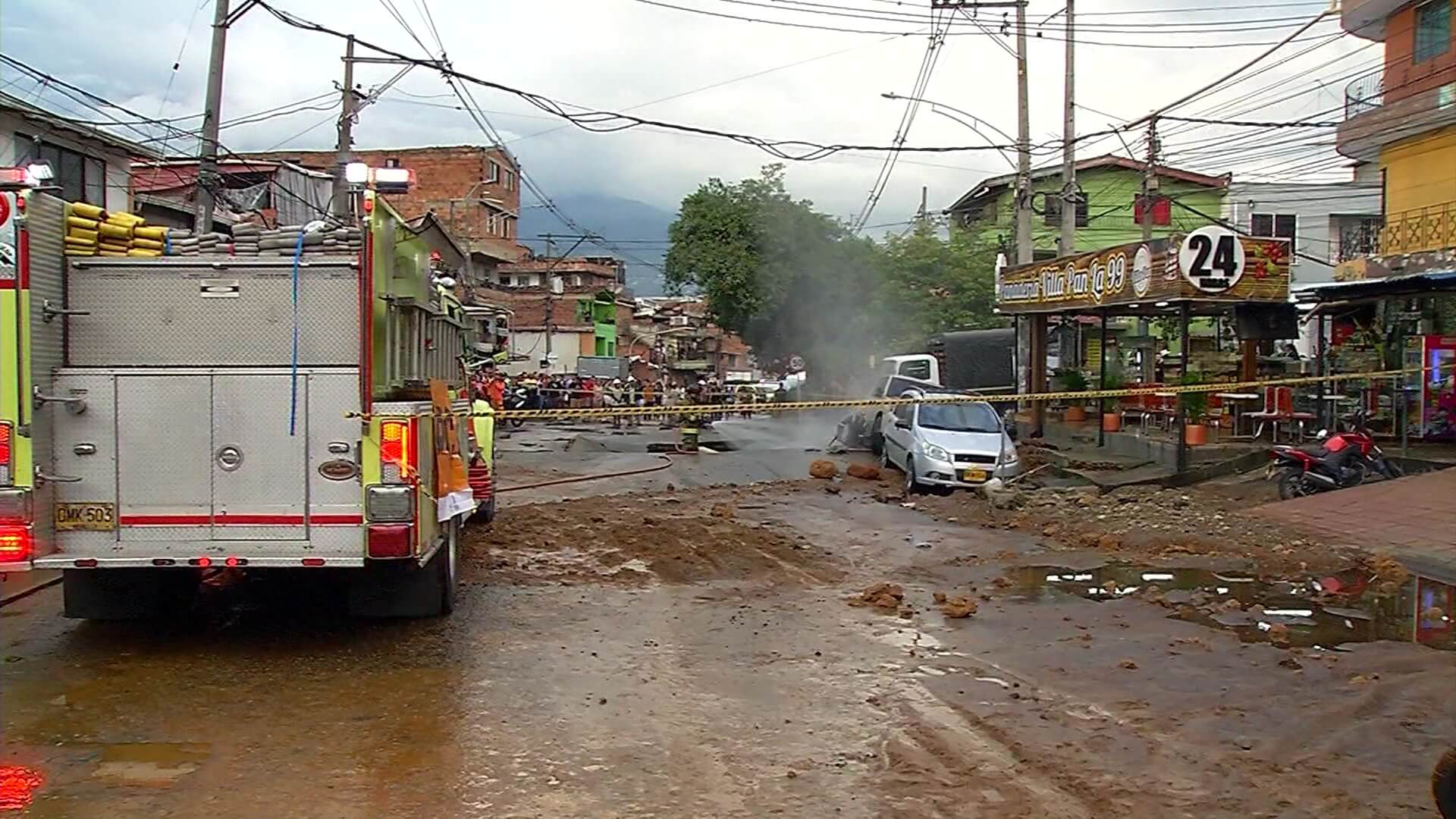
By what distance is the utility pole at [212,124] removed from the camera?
17.7 meters

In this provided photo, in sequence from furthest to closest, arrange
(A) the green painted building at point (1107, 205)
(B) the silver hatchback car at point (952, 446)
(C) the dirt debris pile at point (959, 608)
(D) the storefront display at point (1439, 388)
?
(A) the green painted building at point (1107, 205) → (B) the silver hatchback car at point (952, 446) → (D) the storefront display at point (1439, 388) → (C) the dirt debris pile at point (959, 608)

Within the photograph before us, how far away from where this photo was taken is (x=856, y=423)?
27484 millimetres

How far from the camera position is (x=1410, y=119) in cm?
2628

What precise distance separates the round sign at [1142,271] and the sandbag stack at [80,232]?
592 inches

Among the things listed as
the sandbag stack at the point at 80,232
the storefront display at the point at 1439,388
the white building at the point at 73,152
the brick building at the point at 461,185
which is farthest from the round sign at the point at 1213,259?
the brick building at the point at 461,185

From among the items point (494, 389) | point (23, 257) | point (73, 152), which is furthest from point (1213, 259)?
point (73, 152)

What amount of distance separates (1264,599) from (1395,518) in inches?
154

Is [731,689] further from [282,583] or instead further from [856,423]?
[856,423]

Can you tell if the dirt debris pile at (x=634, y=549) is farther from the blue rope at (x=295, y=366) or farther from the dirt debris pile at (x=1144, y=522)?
the blue rope at (x=295, y=366)

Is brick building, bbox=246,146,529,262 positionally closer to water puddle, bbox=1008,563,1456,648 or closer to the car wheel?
the car wheel

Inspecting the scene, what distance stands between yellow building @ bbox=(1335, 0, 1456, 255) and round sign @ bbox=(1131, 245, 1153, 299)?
9.03 meters

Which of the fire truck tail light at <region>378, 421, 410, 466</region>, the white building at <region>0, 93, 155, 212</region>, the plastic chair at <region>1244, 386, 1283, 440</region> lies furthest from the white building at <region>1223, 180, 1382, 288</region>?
the fire truck tail light at <region>378, 421, 410, 466</region>

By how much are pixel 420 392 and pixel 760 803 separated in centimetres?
457

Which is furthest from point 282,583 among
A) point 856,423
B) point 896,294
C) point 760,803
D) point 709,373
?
point 709,373
